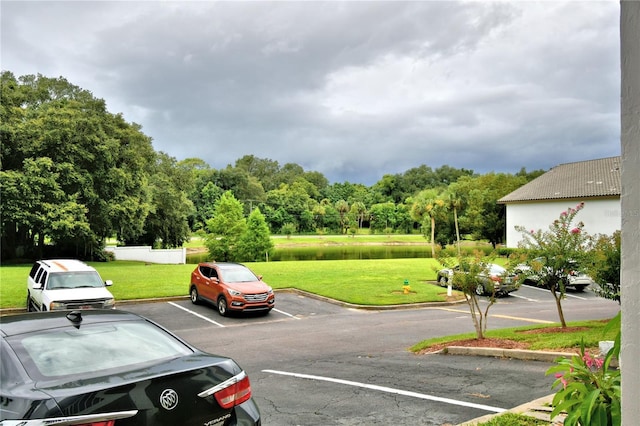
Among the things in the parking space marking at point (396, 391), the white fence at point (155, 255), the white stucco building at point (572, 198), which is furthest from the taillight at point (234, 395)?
the white stucco building at point (572, 198)

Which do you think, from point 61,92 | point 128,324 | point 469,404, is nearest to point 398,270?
point 469,404

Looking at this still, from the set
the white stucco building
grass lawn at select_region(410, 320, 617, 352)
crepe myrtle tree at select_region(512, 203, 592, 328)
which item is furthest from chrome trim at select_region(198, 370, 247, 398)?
the white stucco building

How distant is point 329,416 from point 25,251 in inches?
1618

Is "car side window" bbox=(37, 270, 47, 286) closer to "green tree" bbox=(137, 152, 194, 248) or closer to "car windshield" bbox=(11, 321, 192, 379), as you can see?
"car windshield" bbox=(11, 321, 192, 379)

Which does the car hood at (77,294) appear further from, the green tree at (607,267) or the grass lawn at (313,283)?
the green tree at (607,267)

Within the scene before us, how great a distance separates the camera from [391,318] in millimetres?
17125

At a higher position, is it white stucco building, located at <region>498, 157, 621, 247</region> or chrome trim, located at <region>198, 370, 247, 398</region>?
white stucco building, located at <region>498, 157, 621, 247</region>

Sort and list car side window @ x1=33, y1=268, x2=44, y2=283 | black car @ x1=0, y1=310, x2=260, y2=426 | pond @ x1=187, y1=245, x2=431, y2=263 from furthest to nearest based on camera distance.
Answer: pond @ x1=187, y1=245, x2=431, y2=263
car side window @ x1=33, y1=268, x2=44, y2=283
black car @ x1=0, y1=310, x2=260, y2=426

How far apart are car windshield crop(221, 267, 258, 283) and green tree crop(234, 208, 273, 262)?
26.7 meters

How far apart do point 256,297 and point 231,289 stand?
92cm

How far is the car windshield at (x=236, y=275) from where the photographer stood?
17312 millimetres

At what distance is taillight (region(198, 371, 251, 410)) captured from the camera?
11.3ft

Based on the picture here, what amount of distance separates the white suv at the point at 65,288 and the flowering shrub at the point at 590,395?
43.2 ft

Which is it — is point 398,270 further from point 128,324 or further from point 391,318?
point 128,324
